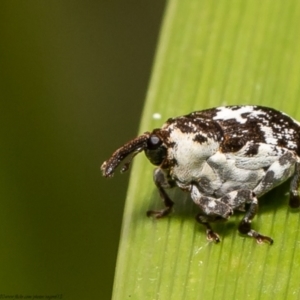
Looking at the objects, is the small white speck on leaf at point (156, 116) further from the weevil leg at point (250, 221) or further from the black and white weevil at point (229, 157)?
the weevil leg at point (250, 221)

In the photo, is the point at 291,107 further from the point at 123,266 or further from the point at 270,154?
the point at 123,266

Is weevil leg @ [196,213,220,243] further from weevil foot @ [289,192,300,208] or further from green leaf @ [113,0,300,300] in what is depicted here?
weevil foot @ [289,192,300,208]

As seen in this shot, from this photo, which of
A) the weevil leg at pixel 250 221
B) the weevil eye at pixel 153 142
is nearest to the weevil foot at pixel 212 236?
the weevil leg at pixel 250 221

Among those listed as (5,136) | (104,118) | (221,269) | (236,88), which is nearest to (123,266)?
(221,269)

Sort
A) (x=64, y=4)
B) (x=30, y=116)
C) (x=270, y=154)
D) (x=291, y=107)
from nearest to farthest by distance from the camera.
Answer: (x=270, y=154)
(x=291, y=107)
(x=30, y=116)
(x=64, y=4)

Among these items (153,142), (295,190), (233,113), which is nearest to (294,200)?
(295,190)

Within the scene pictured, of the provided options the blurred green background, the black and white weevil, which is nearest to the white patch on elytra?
the black and white weevil

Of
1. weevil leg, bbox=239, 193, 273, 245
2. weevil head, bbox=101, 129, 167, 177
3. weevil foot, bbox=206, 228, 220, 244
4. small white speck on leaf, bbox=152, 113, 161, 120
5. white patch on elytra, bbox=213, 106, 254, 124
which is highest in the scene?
white patch on elytra, bbox=213, 106, 254, 124
